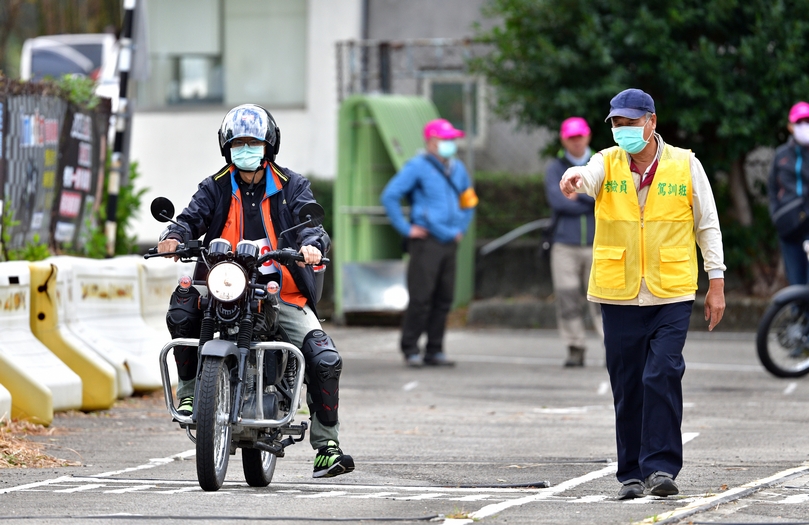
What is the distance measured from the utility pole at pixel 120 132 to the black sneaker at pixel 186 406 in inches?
197

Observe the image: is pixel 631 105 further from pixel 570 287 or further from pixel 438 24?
pixel 438 24

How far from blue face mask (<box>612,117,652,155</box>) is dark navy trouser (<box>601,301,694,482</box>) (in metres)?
0.68

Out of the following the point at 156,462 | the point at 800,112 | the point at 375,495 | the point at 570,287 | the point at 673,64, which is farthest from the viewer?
the point at 673,64

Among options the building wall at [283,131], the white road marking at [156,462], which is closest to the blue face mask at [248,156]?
the white road marking at [156,462]

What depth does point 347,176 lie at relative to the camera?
1655cm

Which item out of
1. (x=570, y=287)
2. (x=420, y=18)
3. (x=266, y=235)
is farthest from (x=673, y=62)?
(x=266, y=235)

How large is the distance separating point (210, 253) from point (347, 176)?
10155 mm

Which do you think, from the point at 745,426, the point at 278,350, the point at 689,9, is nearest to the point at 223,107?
the point at 689,9

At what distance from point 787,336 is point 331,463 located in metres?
6.17

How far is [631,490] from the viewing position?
628 cm

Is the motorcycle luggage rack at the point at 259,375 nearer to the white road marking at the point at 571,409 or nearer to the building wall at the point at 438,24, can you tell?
the white road marking at the point at 571,409

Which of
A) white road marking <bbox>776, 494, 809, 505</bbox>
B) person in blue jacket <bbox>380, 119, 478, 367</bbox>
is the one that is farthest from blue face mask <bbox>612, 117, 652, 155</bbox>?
person in blue jacket <bbox>380, 119, 478, 367</bbox>

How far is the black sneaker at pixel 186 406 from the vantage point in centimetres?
661

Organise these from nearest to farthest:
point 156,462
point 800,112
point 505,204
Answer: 1. point 156,462
2. point 800,112
3. point 505,204
